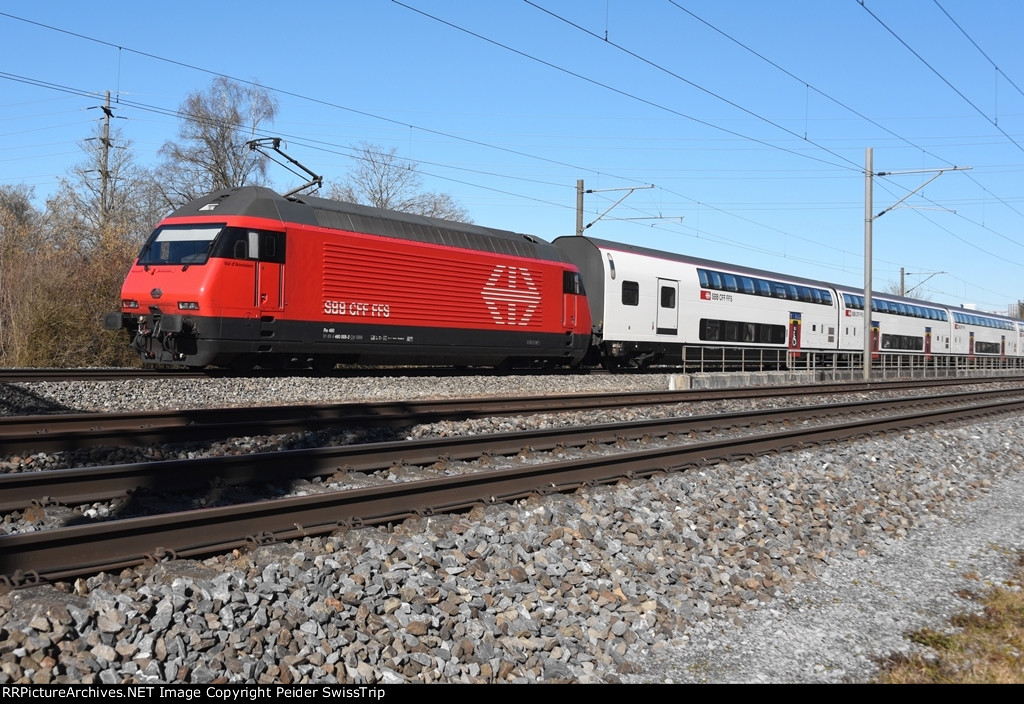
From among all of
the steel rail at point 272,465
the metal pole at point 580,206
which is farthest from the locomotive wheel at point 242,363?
the metal pole at point 580,206

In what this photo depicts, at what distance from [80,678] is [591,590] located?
3.04 m

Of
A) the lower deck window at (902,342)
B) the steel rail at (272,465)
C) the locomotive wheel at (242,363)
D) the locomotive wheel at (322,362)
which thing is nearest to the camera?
the steel rail at (272,465)

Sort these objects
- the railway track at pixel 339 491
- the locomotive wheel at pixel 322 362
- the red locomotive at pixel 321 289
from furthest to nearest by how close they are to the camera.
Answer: the locomotive wheel at pixel 322 362
the red locomotive at pixel 321 289
the railway track at pixel 339 491

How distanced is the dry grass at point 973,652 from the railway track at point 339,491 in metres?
3.16

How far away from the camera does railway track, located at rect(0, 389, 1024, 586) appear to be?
185 inches

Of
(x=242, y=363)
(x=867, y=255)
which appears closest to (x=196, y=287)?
(x=242, y=363)

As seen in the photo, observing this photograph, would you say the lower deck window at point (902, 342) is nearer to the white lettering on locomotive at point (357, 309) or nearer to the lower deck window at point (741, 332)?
the lower deck window at point (741, 332)

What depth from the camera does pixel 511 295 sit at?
20625mm

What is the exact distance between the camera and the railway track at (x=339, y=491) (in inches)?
185

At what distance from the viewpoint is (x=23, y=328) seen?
20703 mm

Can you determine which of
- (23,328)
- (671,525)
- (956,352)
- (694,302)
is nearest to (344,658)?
(671,525)

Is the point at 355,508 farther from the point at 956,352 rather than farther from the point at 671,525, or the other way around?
the point at 956,352

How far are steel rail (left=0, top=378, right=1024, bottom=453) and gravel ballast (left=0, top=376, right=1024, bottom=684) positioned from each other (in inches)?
166

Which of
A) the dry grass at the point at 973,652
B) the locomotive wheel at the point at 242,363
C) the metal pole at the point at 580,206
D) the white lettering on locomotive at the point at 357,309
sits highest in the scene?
the metal pole at the point at 580,206
